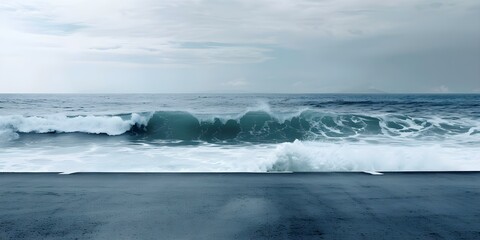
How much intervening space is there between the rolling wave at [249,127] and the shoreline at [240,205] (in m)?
12.7

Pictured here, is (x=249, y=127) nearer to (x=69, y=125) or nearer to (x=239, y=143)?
(x=239, y=143)

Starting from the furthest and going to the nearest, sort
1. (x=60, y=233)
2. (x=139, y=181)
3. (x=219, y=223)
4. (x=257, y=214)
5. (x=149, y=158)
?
(x=149, y=158) → (x=139, y=181) → (x=257, y=214) → (x=219, y=223) → (x=60, y=233)

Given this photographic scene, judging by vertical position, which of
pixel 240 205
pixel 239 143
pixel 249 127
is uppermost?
pixel 240 205


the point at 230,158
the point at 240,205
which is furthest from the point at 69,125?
the point at 240,205

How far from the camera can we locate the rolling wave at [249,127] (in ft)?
64.6

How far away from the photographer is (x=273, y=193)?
4867 millimetres

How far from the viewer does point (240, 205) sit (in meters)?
4.29

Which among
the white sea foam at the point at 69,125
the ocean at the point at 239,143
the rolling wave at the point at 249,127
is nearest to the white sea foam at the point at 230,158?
the ocean at the point at 239,143

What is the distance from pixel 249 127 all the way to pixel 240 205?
17.3 m

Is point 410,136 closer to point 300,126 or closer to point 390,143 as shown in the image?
point 390,143

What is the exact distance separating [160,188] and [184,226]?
1711 mm

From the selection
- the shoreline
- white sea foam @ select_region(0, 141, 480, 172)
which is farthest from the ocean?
the shoreline

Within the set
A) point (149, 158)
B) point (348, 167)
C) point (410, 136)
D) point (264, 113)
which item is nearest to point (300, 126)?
point (264, 113)

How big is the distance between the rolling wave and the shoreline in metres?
12.7
